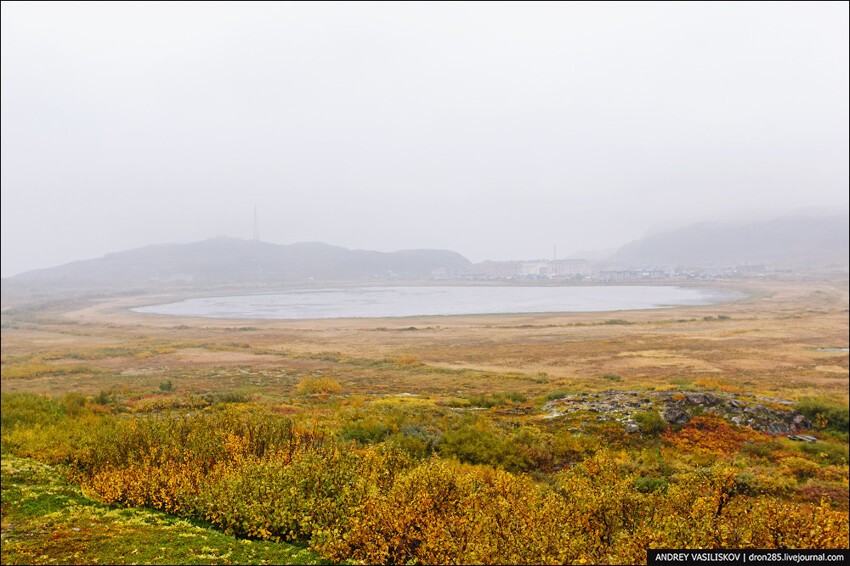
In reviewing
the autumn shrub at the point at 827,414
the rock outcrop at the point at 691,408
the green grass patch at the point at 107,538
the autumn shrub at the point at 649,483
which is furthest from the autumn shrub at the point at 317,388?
the autumn shrub at the point at 827,414

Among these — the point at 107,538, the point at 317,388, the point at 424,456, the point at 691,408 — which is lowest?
the point at 317,388

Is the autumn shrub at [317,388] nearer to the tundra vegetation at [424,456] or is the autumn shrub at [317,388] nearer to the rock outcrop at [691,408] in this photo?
the tundra vegetation at [424,456]

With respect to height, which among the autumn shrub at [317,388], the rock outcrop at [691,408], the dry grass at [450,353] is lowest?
the dry grass at [450,353]

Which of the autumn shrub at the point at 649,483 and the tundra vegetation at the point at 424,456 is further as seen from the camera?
the autumn shrub at the point at 649,483

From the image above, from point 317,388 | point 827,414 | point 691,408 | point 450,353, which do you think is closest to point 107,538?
point 317,388

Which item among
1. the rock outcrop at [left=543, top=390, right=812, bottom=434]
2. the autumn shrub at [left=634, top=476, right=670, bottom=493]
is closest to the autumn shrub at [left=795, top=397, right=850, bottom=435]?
the rock outcrop at [left=543, top=390, right=812, bottom=434]

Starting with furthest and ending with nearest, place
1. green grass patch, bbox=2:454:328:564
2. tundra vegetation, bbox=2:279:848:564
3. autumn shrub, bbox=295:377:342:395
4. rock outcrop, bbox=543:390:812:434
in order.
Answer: autumn shrub, bbox=295:377:342:395, rock outcrop, bbox=543:390:812:434, green grass patch, bbox=2:454:328:564, tundra vegetation, bbox=2:279:848:564

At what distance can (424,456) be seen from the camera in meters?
17.1

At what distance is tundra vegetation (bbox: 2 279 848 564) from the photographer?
903 centimetres

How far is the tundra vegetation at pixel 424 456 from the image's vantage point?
903 cm

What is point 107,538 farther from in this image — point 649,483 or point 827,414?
point 827,414

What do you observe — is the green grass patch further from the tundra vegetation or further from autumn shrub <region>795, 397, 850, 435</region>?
autumn shrub <region>795, 397, 850, 435</region>

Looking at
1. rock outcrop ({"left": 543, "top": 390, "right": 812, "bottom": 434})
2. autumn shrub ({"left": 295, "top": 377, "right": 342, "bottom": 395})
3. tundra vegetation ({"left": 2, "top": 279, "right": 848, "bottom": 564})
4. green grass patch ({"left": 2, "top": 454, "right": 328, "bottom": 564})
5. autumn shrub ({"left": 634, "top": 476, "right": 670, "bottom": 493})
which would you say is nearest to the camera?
tundra vegetation ({"left": 2, "top": 279, "right": 848, "bottom": 564})

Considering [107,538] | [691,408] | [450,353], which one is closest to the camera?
[107,538]
